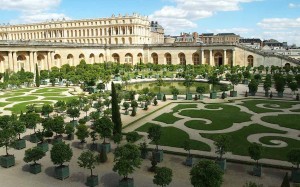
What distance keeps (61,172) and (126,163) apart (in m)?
4.32

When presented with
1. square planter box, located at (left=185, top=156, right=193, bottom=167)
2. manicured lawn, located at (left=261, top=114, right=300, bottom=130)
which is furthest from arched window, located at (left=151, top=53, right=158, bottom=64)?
square planter box, located at (left=185, top=156, right=193, bottom=167)

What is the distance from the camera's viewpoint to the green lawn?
76.3 ft

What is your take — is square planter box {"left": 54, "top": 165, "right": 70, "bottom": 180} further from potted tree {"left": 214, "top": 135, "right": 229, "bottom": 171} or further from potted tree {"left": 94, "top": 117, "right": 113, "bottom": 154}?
potted tree {"left": 214, "top": 135, "right": 229, "bottom": 171}

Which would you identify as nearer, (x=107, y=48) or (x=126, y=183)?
(x=126, y=183)

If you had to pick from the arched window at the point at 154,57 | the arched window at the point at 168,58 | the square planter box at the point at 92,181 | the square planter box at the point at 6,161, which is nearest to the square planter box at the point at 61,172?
the square planter box at the point at 92,181

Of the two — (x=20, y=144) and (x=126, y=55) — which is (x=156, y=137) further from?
(x=126, y=55)

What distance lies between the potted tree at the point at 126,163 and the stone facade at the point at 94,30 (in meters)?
79.3

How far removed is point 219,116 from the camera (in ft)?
105

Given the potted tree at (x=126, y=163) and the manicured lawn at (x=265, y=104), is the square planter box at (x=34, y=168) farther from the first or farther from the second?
the manicured lawn at (x=265, y=104)

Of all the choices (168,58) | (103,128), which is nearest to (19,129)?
(103,128)

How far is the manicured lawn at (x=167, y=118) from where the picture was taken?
30484 mm

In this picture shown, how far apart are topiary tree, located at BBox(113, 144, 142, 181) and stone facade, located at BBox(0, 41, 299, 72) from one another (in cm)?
5088

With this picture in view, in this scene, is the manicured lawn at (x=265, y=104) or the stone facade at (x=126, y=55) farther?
the stone facade at (x=126, y=55)

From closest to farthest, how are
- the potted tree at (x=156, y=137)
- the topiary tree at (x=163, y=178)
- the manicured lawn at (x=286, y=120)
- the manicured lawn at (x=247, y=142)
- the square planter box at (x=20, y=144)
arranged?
the topiary tree at (x=163, y=178), the potted tree at (x=156, y=137), the manicured lawn at (x=247, y=142), the square planter box at (x=20, y=144), the manicured lawn at (x=286, y=120)
